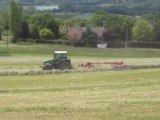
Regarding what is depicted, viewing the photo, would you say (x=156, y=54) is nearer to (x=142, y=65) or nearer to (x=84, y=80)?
(x=142, y=65)

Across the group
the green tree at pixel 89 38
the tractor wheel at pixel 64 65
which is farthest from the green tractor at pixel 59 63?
the green tree at pixel 89 38

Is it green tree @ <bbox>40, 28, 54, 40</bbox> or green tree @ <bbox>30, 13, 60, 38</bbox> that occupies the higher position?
green tree @ <bbox>30, 13, 60, 38</bbox>

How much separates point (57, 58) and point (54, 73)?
16.3ft

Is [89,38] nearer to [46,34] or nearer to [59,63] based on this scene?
[46,34]

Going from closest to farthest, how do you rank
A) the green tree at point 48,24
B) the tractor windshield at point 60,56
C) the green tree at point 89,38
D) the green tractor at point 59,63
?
1. the green tractor at point 59,63
2. the tractor windshield at point 60,56
3. the green tree at point 89,38
4. the green tree at point 48,24

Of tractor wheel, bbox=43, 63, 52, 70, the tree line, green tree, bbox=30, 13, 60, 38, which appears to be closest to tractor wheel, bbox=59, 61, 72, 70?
tractor wheel, bbox=43, 63, 52, 70

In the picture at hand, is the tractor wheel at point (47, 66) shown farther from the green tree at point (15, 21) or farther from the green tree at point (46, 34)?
the green tree at point (46, 34)

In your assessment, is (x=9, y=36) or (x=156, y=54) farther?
(x=9, y=36)

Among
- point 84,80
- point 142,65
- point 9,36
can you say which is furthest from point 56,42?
point 84,80

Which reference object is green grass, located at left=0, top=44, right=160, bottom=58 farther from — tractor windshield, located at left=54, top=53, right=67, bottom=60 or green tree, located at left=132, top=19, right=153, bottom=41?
green tree, located at left=132, top=19, right=153, bottom=41

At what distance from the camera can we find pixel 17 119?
45.6 ft

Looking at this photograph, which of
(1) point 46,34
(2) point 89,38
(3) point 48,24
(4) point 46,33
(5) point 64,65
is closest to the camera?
(5) point 64,65

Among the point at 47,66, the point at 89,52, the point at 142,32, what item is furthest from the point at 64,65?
the point at 142,32

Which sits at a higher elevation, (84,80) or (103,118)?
(103,118)
